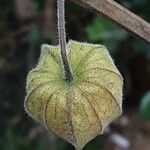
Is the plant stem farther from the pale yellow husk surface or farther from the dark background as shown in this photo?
the dark background

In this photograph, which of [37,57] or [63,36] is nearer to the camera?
[63,36]

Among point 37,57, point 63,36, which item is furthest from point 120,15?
point 37,57

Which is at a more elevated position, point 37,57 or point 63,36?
point 63,36

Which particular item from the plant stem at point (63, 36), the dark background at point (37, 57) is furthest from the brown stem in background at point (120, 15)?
the dark background at point (37, 57)

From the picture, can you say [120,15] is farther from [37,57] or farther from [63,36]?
[37,57]

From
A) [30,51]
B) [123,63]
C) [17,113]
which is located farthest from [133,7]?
[17,113]

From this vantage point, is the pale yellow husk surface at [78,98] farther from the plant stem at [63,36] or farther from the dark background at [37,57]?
the dark background at [37,57]
